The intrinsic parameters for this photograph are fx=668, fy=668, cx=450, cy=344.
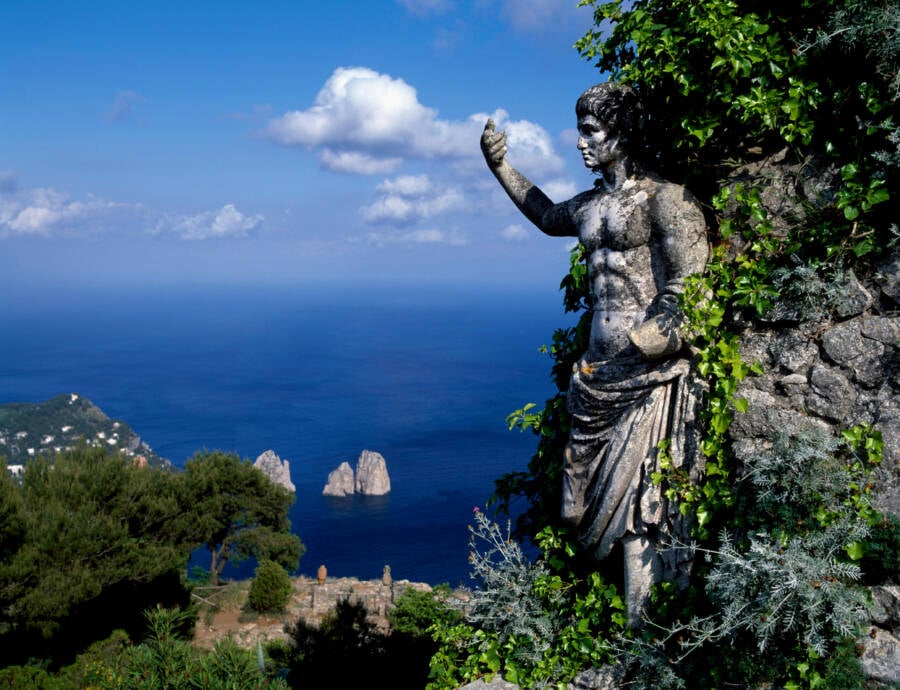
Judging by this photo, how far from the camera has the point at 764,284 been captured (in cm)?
433

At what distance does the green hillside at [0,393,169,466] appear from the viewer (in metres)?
67.8

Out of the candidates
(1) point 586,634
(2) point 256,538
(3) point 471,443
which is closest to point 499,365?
(3) point 471,443

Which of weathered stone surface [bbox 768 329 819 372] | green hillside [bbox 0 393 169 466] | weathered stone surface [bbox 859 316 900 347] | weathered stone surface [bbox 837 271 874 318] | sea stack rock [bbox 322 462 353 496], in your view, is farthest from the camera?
sea stack rock [bbox 322 462 353 496]

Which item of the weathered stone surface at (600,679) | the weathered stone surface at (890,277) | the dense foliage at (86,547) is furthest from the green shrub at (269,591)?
the weathered stone surface at (890,277)

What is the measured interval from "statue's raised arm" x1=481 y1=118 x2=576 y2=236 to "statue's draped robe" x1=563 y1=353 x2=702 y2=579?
124cm

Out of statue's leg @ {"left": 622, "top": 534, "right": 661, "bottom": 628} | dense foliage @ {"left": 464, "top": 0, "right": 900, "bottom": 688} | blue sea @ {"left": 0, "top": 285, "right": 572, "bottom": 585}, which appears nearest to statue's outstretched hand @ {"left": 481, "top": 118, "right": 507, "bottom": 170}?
dense foliage @ {"left": 464, "top": 0, "right": 900, "bottom": 688}

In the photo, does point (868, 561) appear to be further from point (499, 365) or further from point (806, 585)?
point (499, 365)

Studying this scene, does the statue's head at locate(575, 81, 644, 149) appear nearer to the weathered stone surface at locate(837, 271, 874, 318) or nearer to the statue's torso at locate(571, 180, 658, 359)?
the statue's torso at locate(571, 180, 658, 359)

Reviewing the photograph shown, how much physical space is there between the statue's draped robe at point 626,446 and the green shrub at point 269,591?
1877 cm

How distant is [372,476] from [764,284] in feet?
213

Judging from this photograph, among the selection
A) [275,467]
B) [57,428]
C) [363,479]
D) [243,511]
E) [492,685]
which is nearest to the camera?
[492,685]

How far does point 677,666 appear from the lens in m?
4.45

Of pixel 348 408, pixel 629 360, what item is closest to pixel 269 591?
pixel 629 360

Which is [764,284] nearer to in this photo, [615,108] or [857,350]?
[857,350]
